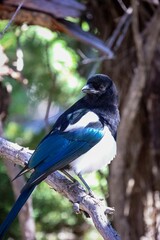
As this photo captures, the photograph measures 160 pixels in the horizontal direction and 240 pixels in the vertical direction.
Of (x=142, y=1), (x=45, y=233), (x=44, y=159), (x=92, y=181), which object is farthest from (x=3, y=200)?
(x=142, y=1)

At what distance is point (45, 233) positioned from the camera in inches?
181

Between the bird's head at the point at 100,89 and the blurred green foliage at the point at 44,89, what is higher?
the bird's head at the point at 100,89

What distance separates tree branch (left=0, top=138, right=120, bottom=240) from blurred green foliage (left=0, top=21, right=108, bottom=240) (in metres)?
1.15

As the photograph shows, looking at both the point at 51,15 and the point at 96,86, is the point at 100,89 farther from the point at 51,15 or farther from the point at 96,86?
the point at 51,15

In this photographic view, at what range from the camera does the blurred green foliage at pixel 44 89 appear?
450 centimetres

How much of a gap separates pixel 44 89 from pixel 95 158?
182cm

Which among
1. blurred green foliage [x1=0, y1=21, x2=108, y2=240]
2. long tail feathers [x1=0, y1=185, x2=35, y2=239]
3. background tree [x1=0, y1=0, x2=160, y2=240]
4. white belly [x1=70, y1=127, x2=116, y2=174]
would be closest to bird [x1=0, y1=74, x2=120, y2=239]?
white belly [x1=70, y1=127, x2=116, y2=174]

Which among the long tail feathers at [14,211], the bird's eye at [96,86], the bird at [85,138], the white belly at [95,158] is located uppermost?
the long tail feathers at [14,211]

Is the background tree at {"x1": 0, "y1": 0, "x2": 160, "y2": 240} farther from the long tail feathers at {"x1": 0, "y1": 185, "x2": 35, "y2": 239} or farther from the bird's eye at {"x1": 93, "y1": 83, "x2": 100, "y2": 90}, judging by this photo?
the long tail feathers at {"x1": 0, "y1": 185, "x2": 35, "y2": 239}

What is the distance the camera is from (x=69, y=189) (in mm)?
3117

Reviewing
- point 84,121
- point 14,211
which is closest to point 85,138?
point 84,121

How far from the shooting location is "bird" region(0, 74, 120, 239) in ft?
10.5

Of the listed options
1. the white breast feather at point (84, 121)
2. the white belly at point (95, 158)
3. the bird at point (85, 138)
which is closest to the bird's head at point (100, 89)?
the bird at point (85, 138)

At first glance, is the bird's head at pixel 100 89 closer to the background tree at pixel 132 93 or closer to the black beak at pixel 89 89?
the black beak at pixel 89 89
